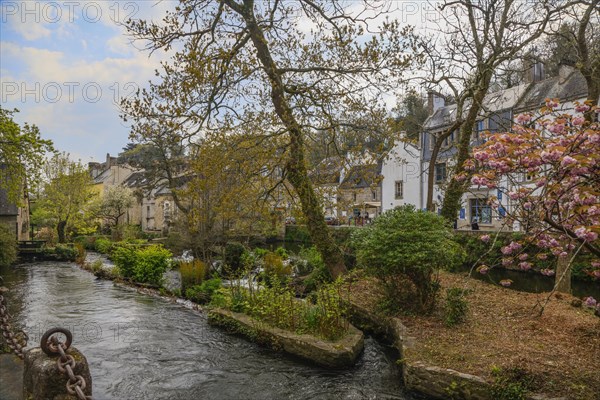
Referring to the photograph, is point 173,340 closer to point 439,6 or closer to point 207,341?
point 207,341

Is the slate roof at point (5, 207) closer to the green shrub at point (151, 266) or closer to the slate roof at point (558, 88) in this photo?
the green shrub at point (151, 266)

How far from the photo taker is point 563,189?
203 inches

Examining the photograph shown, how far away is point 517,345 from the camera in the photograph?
6.50 meters

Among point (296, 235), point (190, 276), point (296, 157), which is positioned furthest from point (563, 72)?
point (190, 276)

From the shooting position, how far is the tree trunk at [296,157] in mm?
11023

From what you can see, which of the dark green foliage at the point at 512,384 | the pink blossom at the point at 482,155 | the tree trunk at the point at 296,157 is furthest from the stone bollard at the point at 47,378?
the tree trunk at the point at 296,157

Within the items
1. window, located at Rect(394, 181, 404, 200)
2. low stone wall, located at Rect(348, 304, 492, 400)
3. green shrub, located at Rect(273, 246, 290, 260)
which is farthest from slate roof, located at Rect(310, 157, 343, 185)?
window, located at Rect(394, 181, 404, 200)

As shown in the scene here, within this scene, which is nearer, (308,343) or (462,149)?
(308,343)

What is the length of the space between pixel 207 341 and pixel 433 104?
116 ft

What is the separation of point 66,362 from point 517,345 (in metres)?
6.32

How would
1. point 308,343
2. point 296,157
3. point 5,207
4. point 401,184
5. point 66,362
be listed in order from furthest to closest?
point 401,184 → point 5,207 → point 296,157 → point 308,343 → point 66,362

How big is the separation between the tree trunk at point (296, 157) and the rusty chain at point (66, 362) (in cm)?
858

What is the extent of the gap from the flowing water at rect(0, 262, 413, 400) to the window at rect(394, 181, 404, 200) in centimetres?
3164

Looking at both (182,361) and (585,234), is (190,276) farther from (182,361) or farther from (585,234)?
(585,234)
